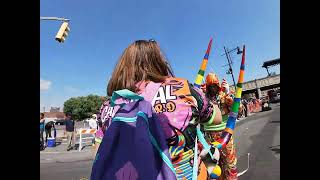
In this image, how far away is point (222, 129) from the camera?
10.2ft

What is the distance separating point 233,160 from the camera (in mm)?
3584

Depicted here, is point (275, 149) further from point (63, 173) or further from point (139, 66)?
point (139, 66)

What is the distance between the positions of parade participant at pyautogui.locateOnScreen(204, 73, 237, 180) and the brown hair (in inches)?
46.6

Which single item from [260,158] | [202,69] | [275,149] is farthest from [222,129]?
[275,149]

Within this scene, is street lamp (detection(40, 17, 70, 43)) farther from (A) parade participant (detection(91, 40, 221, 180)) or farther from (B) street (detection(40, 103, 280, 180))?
(A) parade participant (detection(91, 40, 221, 180))

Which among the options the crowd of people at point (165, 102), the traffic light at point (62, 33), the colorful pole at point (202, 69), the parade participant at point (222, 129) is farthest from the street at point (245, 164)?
the crowd of people at point (165, 102)

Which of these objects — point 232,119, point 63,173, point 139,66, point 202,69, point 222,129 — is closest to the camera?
point 139,66

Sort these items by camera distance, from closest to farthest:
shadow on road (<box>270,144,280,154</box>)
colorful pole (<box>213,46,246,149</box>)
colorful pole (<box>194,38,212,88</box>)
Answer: colorful pole (<box>213,46,246,149</box>) → colorful pole (<box>194,38,212,88</box>) → shadow on road (<box>270,144,280,154</box>)

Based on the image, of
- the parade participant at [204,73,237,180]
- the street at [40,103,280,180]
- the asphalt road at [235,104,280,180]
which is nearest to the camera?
the parade participant at [204,73,237,180]

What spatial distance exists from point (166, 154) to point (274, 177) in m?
6.25

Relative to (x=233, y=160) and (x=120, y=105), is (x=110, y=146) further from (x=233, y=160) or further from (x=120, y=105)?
(x=233, y=160)

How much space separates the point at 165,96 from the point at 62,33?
11904mm

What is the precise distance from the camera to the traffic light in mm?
12977

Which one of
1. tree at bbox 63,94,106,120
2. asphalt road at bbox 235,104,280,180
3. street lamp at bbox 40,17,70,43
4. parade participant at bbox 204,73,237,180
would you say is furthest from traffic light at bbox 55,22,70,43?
tree at bbox 63,94,106,120
